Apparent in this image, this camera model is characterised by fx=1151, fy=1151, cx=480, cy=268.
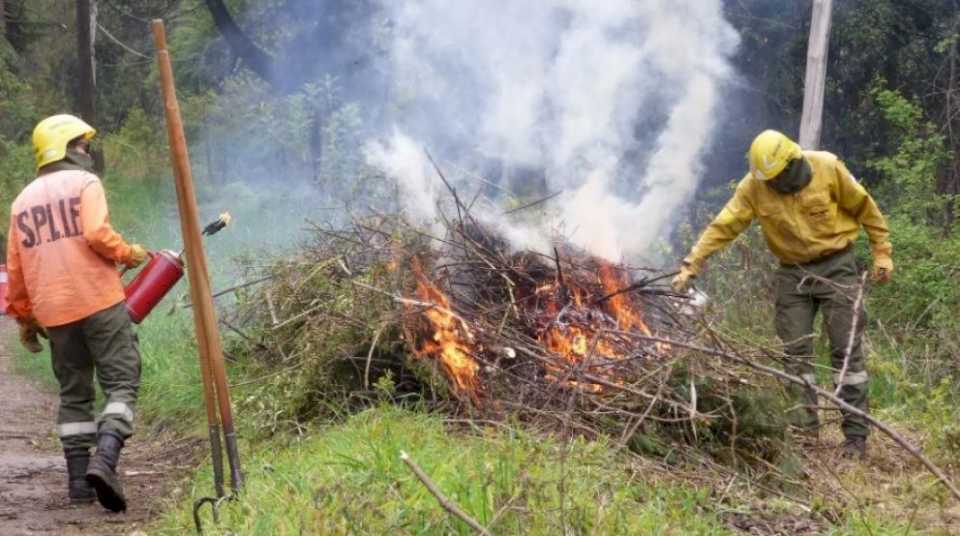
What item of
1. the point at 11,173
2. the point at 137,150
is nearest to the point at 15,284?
the point at 11,173

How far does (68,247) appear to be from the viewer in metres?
5.98

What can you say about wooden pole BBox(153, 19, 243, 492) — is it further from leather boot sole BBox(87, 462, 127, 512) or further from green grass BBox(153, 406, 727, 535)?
leather boot sole BBox(87, 462, 127, 512)

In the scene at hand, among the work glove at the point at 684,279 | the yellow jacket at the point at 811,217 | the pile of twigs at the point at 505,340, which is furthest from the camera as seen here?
the work glove at the point at 684,279

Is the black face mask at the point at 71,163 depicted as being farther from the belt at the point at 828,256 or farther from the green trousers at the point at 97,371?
the belt at the point at 828,256

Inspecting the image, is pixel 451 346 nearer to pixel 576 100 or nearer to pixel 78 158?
pixel 78 158

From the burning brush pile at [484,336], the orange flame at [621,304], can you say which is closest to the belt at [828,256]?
the burning brush pile at [484,336]

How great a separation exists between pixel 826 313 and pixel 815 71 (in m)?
5.55

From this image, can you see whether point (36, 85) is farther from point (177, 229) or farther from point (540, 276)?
point (540, 276)

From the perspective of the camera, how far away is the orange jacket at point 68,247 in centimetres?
596

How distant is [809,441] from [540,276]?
1.96 metres

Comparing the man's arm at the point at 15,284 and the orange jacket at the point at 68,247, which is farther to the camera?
the man's arm at the point at 15,284

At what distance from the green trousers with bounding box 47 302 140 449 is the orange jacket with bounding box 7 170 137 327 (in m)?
0.10

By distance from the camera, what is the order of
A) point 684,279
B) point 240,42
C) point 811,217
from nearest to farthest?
point 811,217 < point 684,279 < point 240,42

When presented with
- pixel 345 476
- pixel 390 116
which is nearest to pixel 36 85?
pixel 390 116
